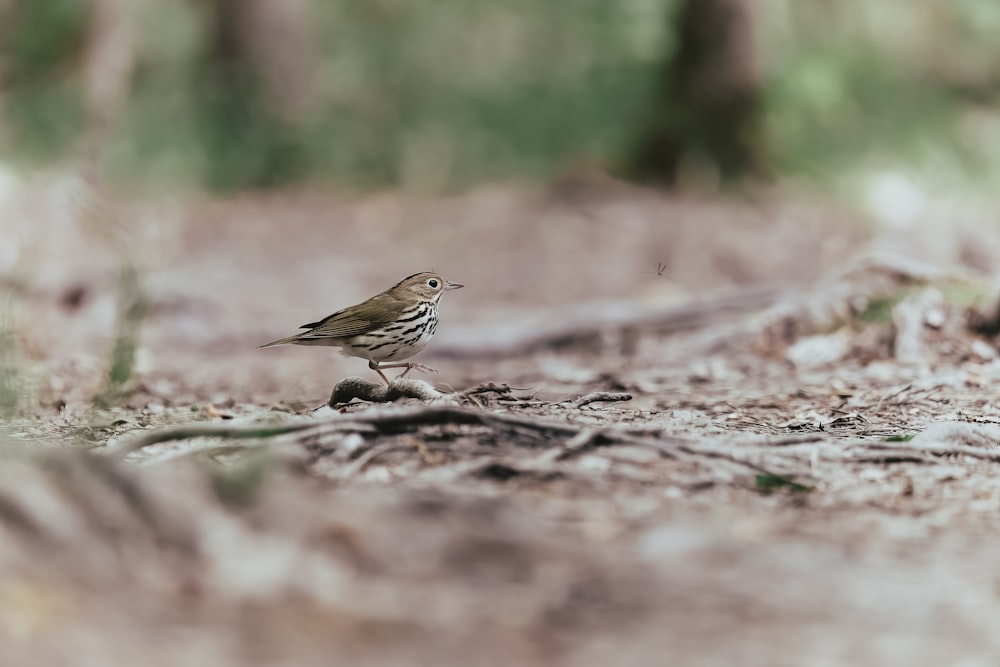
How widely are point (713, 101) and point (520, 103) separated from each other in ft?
14.0

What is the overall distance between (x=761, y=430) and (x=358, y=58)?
13.5 metres

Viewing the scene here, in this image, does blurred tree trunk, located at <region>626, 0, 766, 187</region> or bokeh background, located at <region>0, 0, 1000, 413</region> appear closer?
bokeh background, located at <region>0, 0, 1000, 413</region>

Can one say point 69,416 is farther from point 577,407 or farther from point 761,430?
point 761,430

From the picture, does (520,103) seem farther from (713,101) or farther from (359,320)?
(359,320)

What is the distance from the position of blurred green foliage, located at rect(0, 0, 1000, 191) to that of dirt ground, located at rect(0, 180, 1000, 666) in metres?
5.93

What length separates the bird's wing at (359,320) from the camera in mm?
3486

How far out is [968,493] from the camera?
2928 millimetres

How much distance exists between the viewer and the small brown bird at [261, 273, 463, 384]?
346cm

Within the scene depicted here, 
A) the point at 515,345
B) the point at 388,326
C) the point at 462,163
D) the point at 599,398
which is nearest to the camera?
the point at 388,326

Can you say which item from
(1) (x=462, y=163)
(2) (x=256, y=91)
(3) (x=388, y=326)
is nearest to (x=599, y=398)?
(3) (x=388, y=326)

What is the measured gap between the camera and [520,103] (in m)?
14.5

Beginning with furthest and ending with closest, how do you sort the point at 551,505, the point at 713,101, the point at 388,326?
the point at 713,101 → the point at 388,326 → the point at 551,505

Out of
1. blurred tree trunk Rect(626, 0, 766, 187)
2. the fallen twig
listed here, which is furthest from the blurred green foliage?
the fallen twig

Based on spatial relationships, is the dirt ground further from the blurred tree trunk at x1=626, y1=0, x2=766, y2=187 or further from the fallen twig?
the blurred tree trunk at x1=626, y1=0, x2=766, y2=187
